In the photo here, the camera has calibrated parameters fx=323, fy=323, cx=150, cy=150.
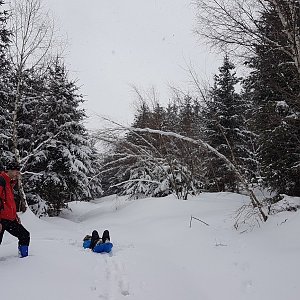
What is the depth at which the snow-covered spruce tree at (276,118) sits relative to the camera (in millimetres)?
9426

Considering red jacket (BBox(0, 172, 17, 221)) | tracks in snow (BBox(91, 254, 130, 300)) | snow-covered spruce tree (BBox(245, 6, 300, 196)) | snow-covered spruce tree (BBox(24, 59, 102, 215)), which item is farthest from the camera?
snow-covered spruce tree (BBox(24, 59, 102, 215))

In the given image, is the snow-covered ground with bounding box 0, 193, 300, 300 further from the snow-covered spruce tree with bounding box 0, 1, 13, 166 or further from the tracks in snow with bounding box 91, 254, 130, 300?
the snow-covered spruce tree with bounding box 0, 1, 13, 166

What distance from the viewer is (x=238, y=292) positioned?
15.8ft

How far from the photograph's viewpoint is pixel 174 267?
6125 mm

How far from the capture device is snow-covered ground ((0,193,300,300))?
4418mm

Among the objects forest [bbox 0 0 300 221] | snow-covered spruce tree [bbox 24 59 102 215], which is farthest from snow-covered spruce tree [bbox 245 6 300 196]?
snow-covered spruce tree [bbox 24 59 102 215]

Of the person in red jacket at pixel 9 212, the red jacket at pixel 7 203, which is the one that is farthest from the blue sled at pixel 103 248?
the red jacket at pixel 7 203

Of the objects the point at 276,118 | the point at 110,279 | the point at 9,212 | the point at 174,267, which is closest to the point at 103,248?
the point at 174,267

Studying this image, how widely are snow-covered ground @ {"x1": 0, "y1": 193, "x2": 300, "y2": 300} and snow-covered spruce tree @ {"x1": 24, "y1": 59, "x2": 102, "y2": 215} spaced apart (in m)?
8.88

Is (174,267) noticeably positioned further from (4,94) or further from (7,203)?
(4,94)

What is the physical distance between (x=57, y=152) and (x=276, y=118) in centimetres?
1250

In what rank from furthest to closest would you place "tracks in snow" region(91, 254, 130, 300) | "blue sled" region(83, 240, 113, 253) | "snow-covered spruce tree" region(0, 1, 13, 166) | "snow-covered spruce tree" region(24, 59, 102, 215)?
"snow-covered spruce tree" region(24, 59, 102, 215) → "snow-covered spruce tree" region(0, 1, 13, 166) → "blue sled" region(83, 240, 113, 253) → "tracks in snow" region(91, 254, 130, 300)

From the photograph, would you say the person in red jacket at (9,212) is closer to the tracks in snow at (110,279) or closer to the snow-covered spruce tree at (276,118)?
the tracks in snow at (110,279)

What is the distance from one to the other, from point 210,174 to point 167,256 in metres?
14.0
